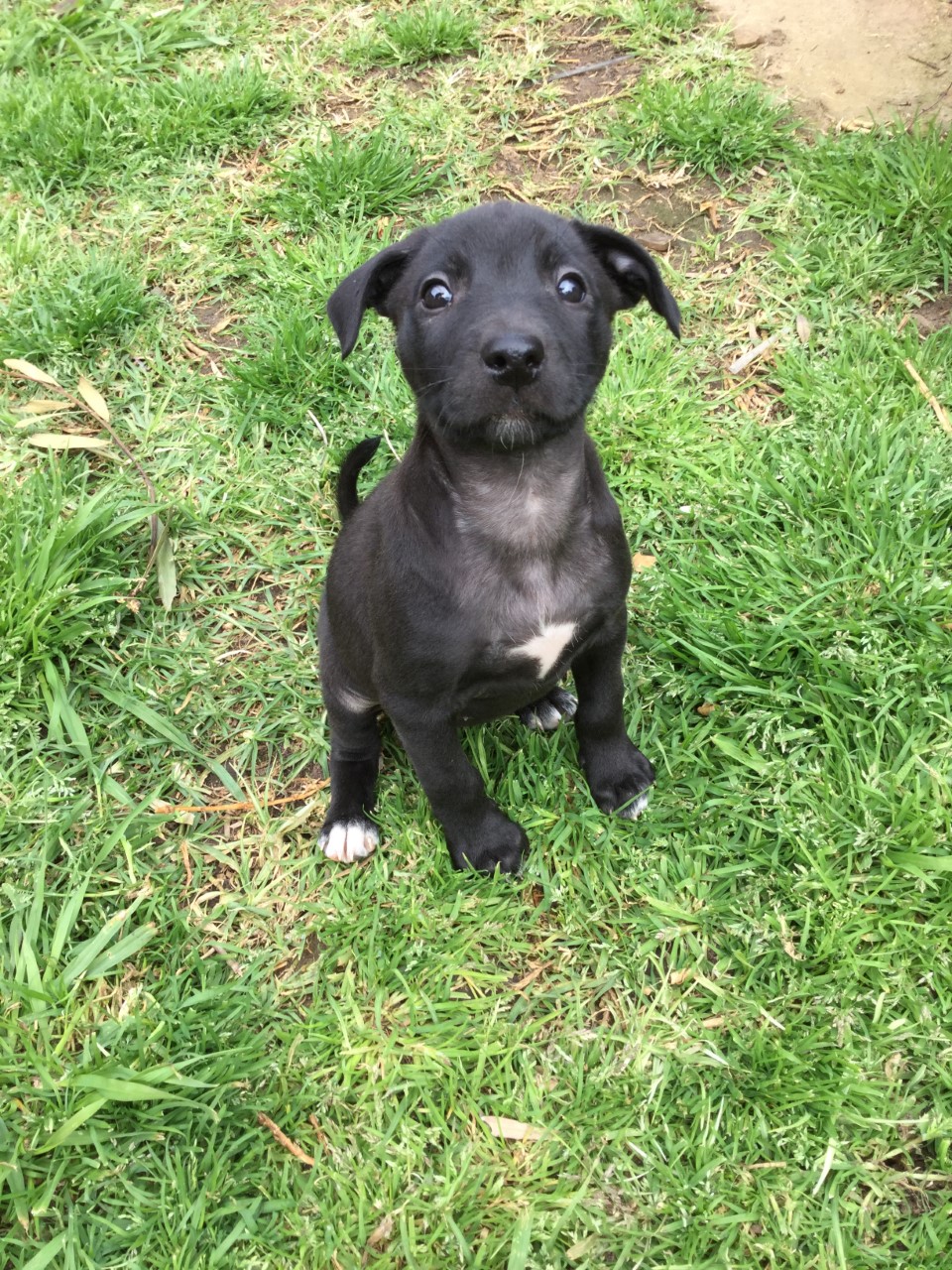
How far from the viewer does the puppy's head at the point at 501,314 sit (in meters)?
2.31

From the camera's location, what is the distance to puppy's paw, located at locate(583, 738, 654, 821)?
327cm

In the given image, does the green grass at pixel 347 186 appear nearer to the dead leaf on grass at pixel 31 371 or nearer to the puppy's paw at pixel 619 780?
the dead leaf on grass at pixel 31 371

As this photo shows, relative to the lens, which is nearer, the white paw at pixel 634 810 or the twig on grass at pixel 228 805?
the white paw at pixel 634 810

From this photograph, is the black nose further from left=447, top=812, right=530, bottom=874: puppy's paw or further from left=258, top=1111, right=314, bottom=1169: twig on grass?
left=258, top=1111, right=314, bottom=1169: twig on grass

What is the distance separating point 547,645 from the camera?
8.87 ft

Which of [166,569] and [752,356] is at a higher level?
[752,356]

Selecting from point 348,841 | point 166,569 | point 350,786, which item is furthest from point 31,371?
point 348,841

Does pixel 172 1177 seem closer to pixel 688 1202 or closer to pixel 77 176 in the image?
pixel 688 1202

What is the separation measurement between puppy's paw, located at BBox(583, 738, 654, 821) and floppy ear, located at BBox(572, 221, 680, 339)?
1311mm

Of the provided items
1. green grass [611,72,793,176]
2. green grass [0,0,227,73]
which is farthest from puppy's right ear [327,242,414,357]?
green grass [0,0,227,73]

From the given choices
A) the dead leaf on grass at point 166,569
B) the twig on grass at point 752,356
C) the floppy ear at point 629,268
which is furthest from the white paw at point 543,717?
the twig on grass at point 752,356

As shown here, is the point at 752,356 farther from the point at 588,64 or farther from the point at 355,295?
the point at 355,295

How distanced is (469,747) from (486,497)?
1078 mm

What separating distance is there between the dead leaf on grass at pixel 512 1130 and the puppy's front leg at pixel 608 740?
97cm
